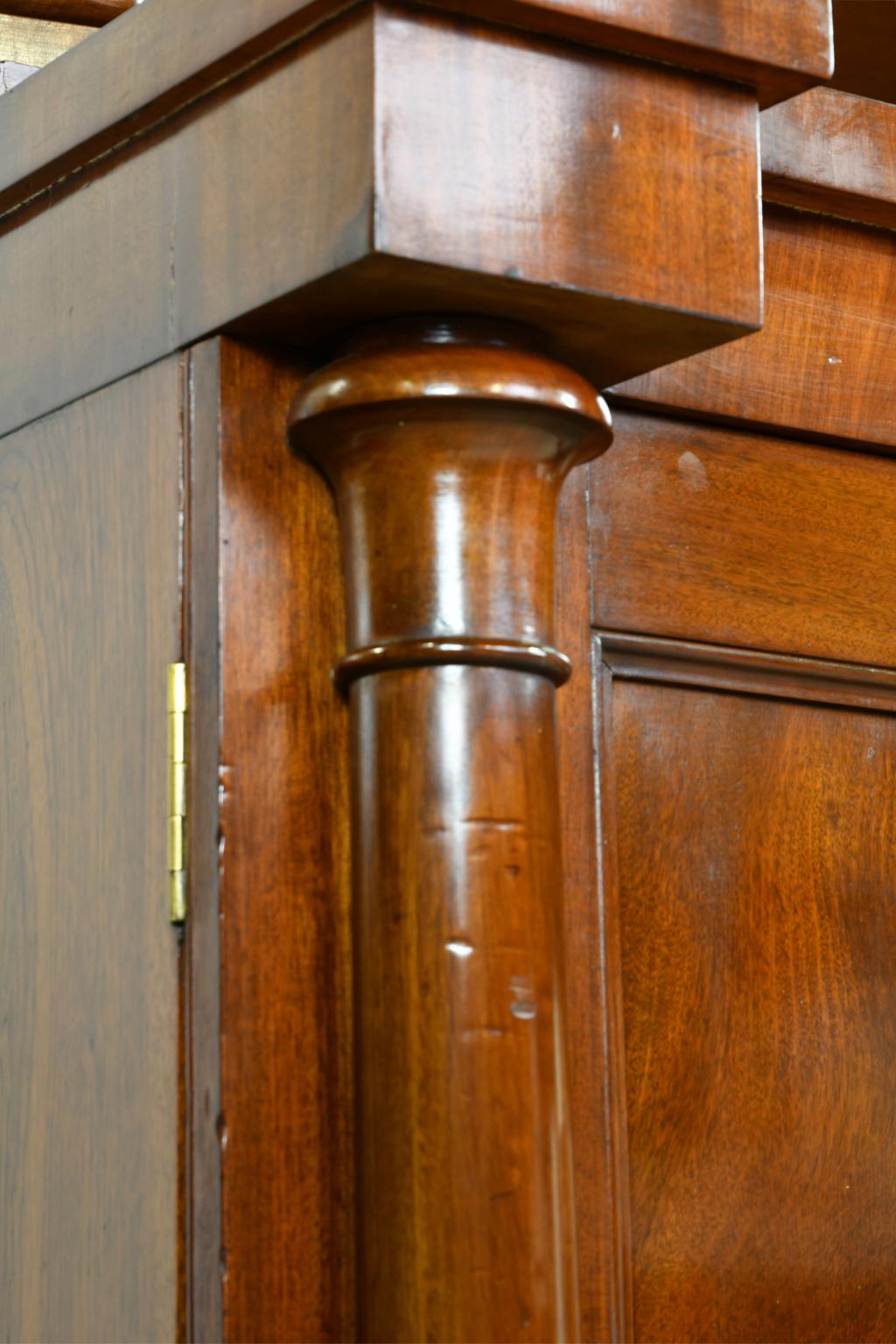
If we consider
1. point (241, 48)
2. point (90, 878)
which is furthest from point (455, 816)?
point (241, 48)

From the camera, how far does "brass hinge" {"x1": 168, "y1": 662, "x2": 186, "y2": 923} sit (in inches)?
26.4

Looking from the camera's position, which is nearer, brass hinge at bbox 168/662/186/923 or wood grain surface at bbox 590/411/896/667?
brass hinge at bbox 168/662/186/923

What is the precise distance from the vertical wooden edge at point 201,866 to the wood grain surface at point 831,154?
28 cm

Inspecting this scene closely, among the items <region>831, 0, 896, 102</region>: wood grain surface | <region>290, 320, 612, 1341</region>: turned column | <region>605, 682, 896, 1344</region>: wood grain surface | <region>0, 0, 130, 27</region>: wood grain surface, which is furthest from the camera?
<region>831, 0, 896, 102</region>: wood grain surface

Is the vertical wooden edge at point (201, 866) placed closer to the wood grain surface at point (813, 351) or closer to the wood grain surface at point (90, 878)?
the wood grain surface at point (90, 878)

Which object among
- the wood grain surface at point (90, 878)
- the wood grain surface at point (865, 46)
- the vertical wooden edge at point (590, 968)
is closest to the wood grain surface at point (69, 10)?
the wood grain surface at point (90, 878)

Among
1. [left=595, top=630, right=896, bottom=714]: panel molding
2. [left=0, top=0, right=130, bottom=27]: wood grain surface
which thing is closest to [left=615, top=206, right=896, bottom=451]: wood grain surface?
[left=595, top=630, right=896, bottom=714]: panel molding

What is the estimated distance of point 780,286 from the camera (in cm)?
86

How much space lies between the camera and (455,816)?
651 millimetres

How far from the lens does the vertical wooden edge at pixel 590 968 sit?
0.72 m

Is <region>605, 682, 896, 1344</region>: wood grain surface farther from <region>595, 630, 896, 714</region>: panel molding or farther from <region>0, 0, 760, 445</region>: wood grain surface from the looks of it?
<region>0, 0, 760, 445</region>: wood grain surface

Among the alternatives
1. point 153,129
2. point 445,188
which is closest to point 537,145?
point 445,188

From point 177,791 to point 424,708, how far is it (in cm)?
10

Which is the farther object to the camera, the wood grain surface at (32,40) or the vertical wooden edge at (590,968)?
the wood grain surface at (32,40)
